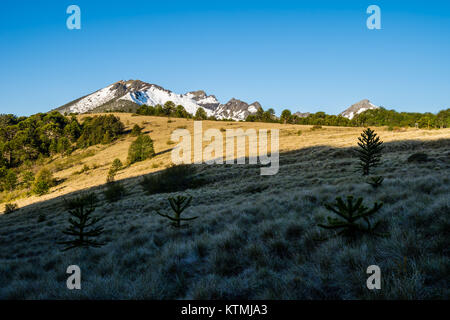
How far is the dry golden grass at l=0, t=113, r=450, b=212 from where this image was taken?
31.7m

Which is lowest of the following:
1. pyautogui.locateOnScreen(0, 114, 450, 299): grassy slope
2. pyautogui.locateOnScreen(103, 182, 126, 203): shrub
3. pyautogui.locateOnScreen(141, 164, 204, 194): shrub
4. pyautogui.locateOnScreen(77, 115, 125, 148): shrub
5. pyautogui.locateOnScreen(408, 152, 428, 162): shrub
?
pyautogui.locateOnScreen(103, 182, 126, 203): shrub

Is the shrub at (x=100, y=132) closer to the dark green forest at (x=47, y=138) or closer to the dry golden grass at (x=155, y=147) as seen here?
the dark green forest at (x=47, y=138)

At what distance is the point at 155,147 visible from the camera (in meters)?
51.3

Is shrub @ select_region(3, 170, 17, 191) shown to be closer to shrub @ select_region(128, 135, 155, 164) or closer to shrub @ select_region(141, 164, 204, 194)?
shrub @ select_region(128, 135, 155, 164)

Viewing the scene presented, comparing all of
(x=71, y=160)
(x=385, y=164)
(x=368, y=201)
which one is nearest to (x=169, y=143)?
(x=71, y=160)

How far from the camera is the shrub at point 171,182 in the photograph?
73.2 ft

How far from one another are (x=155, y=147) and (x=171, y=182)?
3019cm

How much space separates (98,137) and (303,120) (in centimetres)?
8590

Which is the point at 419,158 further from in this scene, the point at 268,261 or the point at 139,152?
the point at 139,152

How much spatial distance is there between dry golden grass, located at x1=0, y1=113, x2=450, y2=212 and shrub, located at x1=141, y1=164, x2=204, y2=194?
28.5 ft

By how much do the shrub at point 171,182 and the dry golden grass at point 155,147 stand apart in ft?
28.5

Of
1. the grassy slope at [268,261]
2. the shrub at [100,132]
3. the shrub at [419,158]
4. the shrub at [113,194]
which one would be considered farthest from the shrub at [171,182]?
the shrub at [100,132]

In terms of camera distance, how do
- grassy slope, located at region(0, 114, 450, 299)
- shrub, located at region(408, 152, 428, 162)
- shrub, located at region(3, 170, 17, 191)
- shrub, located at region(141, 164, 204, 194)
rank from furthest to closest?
shrub, located at region(3, 170, 17, 191)
shrub, located at region(141, 164, 204, 194)
shrub, located at region(408, 152, 428, 162)
grassy slope, located at region(0, 114, 450, 299)

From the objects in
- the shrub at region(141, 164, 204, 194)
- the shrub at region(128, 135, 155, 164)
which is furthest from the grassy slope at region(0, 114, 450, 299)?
the shrub at region(128, 135, 155, 164)
